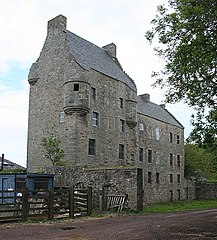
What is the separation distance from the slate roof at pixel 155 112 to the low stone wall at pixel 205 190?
9.13 meters

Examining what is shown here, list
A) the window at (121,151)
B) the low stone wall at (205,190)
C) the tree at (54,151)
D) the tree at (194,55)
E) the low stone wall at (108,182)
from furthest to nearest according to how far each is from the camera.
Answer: the low stone wall at (205,190) < the window at (121,151) < the tree at (54,151) < the low stone wall at (108,182) < the tree at (194,55)

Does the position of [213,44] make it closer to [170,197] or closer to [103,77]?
[103,77]

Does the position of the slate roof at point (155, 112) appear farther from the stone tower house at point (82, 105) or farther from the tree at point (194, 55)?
the tree at point (194, 55)

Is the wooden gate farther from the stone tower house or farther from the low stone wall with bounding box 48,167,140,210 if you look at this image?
the stone tower house

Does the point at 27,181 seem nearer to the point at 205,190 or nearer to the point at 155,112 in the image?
the point at 155,112

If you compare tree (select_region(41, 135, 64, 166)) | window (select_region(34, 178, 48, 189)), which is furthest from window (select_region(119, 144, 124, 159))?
window (select_region(34, 178, 48, 189))

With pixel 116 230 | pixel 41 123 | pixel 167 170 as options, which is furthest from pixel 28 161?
pixel 116 230

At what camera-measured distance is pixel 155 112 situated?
5262cm

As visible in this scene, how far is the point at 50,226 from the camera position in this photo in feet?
50.0

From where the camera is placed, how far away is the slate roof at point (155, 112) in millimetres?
49031

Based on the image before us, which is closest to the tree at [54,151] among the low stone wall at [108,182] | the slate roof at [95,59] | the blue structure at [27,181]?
the low stone wall at [108,182]

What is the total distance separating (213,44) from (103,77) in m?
23.7

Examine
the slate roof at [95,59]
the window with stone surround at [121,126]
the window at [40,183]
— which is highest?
the slate roof at [95,59]

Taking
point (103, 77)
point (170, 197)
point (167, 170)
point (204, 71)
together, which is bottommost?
point (170, 197)
